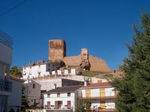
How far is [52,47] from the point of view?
7781 inches

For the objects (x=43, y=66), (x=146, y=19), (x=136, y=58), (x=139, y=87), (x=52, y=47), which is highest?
(x=52, y=47)

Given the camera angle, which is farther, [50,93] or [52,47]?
[52,47]

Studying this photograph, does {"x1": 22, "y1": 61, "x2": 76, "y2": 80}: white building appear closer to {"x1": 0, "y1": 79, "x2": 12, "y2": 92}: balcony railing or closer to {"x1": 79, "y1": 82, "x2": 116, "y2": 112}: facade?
{"x1": 79, "y1": 82, "x2": 116, "y2": 112}: facade

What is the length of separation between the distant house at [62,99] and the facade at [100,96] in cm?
261

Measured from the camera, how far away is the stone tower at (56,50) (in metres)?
193

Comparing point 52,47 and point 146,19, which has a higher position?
point 52,47

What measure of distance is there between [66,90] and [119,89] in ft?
175

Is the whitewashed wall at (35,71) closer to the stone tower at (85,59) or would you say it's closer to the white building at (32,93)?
the stone tower at (85,59)

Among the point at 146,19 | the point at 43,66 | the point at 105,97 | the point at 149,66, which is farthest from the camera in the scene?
the point at 43,66

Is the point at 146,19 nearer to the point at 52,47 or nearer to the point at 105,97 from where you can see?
the point at 105,97

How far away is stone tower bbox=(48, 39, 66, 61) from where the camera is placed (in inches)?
7608

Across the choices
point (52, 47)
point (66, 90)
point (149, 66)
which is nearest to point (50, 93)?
point (66, 90)

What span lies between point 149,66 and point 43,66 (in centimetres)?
11949

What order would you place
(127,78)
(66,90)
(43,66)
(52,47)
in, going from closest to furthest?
(127,78), (66,90), (43,66), (52,47)
